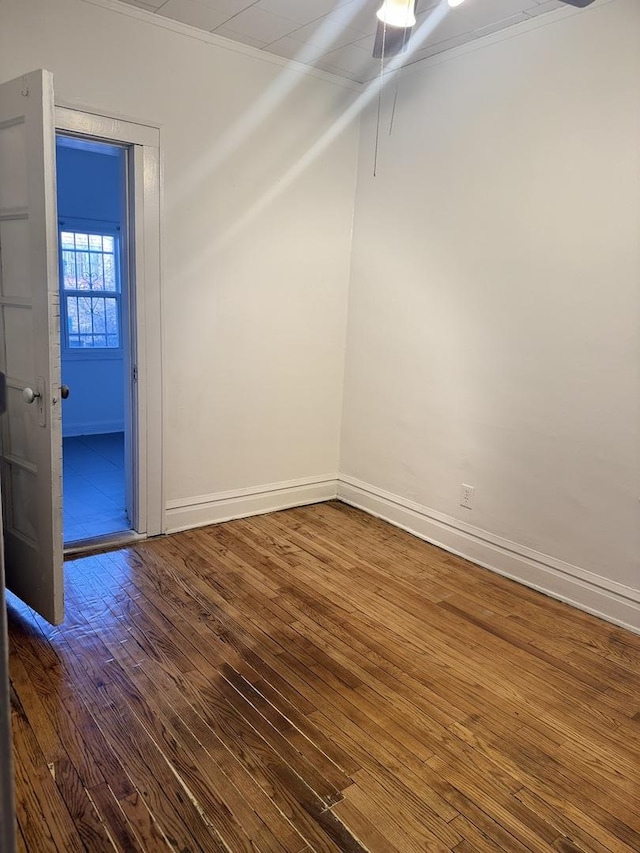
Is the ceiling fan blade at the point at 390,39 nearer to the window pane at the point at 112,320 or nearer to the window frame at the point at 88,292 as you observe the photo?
the window frame at the point at 88,292

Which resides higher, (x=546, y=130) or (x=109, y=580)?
(x=546, y=130)

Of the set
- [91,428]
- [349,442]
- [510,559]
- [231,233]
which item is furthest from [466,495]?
[91,428]

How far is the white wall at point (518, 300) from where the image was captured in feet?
8.94

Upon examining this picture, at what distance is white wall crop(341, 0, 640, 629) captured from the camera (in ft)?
8.94

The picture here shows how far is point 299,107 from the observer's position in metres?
3.65

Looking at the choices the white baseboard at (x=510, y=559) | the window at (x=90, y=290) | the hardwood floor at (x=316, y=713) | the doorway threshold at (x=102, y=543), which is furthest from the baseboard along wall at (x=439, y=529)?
the window at (x=90, y=290)

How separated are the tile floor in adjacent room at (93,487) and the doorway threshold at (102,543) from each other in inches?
2.0

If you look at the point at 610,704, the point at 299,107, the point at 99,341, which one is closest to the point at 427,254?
the point at 299,107

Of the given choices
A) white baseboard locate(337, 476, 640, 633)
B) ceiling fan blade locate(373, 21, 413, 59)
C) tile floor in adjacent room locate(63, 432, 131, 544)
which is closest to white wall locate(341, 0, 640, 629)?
white baseboard locate(337, 476, 640, 633)

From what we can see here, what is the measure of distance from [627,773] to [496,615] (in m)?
0.97

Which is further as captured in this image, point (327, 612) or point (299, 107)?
point (299, 107)

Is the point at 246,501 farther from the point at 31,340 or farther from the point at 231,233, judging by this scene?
the point at 31,340

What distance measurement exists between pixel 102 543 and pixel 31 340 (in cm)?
139

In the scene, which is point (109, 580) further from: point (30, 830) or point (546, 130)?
point (546, 130)
